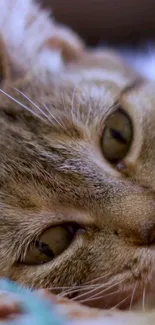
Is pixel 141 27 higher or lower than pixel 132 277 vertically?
higher

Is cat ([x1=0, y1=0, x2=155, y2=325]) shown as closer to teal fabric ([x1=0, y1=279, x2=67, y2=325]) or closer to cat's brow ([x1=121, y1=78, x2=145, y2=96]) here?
cat's brow ([x1=121, y1=78, x2=145, y2=96])

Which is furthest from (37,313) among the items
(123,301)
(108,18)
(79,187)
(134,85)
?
(108,18)

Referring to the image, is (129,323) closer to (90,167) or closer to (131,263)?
(131,263)

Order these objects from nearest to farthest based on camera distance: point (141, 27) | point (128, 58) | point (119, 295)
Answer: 1. point (119, 295)
2. point (128, 58)
3. point (141, 27)

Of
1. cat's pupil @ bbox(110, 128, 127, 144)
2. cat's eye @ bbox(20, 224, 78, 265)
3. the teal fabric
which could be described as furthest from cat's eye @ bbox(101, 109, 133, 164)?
the teal fabric

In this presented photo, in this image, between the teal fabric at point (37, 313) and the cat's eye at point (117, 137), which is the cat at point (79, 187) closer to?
the cat's eye at point (117, 137)

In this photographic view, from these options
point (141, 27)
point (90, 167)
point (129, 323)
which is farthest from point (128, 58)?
point (129, 323)
